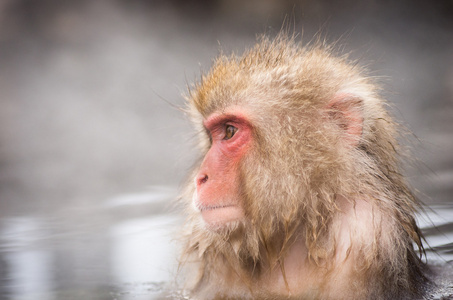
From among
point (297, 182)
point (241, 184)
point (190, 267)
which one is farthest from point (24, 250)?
point (297, 182)

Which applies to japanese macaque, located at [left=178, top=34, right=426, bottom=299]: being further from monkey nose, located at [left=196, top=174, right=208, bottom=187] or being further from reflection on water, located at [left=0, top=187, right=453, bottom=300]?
reflection on water, located at [left=0, top=187, right=453, bottom=300]

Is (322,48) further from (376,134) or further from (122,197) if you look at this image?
(122,197)

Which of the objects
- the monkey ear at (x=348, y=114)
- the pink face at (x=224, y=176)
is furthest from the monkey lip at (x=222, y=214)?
the monkey ear at (x=348, y=114)

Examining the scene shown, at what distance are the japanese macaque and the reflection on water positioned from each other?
0.34 meters

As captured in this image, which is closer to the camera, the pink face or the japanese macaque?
the japanese macaque

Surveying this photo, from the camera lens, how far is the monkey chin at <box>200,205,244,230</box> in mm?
1969

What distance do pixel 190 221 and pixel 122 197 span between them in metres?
1.87

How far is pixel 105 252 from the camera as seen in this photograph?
297 cm

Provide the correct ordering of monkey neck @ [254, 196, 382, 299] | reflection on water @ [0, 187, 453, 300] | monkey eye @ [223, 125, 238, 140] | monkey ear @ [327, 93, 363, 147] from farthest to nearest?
reflection on water @ [0, 187, 453, 300]
monkey eye @ [223, 125, 238, 140]
monkey ear @ [327, 93, 363, 147]
monkey neck @ [254, 196, 382, 299]

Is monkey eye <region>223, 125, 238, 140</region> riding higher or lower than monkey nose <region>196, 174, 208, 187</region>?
higher

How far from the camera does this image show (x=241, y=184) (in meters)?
1.99

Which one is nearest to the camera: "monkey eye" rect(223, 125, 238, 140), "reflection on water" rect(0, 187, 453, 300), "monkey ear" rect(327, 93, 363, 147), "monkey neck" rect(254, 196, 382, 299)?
"monkey neck" rect(254, 196, 382, 299)

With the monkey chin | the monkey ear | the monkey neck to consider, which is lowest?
the monkey neck

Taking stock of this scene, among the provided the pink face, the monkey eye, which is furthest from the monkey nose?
the monkey eye
